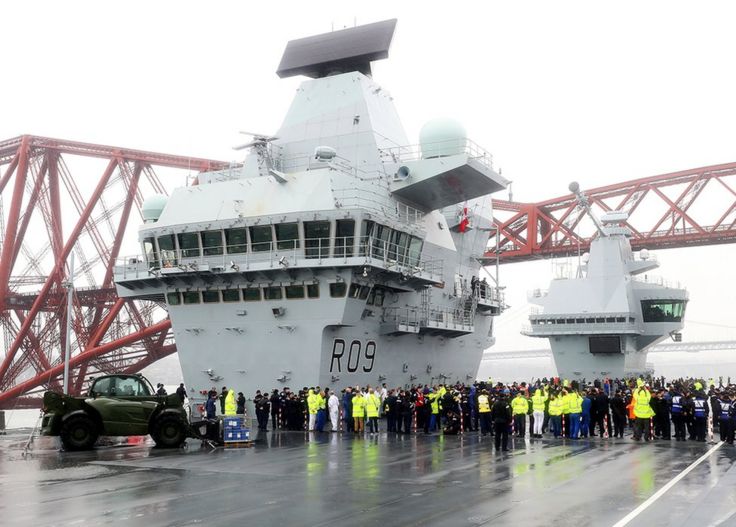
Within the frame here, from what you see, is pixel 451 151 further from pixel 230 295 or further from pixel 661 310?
pixel 661 310

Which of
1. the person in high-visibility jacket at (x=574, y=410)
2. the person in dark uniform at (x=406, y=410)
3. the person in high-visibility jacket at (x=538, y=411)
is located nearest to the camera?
the person in high-visibility jacket at (x=574, y=410)

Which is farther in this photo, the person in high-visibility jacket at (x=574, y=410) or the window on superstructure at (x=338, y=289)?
the window on superstructure at (x=338, y=289)

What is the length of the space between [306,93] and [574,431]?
71.2 ft

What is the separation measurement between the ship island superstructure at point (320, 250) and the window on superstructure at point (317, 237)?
0.06 m

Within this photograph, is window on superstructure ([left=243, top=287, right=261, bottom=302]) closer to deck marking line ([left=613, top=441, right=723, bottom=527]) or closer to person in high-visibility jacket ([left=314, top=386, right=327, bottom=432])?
person in high-visibility jacket ([left=314, top=386, right=327, bottom=432])

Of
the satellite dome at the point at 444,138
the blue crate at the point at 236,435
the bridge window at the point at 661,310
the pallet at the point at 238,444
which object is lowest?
the pallet at the point at 238,444

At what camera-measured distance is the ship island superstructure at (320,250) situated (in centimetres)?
2953

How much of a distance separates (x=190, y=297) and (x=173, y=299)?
96cm

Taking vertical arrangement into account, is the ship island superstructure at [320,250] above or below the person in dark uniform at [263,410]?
above

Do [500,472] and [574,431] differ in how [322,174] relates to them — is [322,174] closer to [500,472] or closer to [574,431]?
[574,431]

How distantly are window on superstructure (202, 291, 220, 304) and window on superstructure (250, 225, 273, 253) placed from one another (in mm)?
2750

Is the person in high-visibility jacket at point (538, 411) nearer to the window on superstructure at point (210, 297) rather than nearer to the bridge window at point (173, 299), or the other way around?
the window on superstructure at point (210, 297)

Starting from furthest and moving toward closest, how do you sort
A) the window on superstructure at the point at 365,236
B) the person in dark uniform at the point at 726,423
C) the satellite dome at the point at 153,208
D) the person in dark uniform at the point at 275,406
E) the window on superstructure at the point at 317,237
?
1. the satellite dome at the point at 153,208
2. the window on superstructure at the point at 317,237
3. the window on superstructure at the point at 365,236
4. the person in dark uniform at the point at 275,406
5. the person in dark uniform at the point at 726,423

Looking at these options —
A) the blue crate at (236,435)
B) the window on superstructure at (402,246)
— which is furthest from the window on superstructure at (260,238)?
the blue crate at (236,435)
